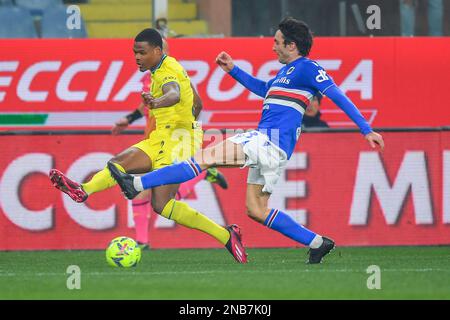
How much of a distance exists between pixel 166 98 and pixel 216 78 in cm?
541


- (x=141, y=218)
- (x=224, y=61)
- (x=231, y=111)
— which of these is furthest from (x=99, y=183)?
(x=231, y=111)

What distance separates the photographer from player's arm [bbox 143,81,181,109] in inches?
377

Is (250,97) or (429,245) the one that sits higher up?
(250,97)

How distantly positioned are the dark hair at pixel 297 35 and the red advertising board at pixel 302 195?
277cm

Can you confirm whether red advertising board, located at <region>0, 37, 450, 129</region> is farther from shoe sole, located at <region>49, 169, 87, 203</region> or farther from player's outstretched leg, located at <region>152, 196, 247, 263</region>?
shoe sole, located at <region>49, 169, 87, 203</region>

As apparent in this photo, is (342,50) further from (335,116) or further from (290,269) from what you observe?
(290,269)

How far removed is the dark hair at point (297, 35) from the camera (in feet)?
32.8

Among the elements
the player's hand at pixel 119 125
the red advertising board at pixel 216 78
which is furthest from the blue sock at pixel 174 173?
the red advertising board at pixel 216 78

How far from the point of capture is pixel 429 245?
41.6 ft

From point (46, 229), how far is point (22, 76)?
326 cm

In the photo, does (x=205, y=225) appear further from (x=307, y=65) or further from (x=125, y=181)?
(x=307, y=65)

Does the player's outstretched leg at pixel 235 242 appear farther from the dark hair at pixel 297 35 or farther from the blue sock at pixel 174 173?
the dark hair at pixel 297 35
